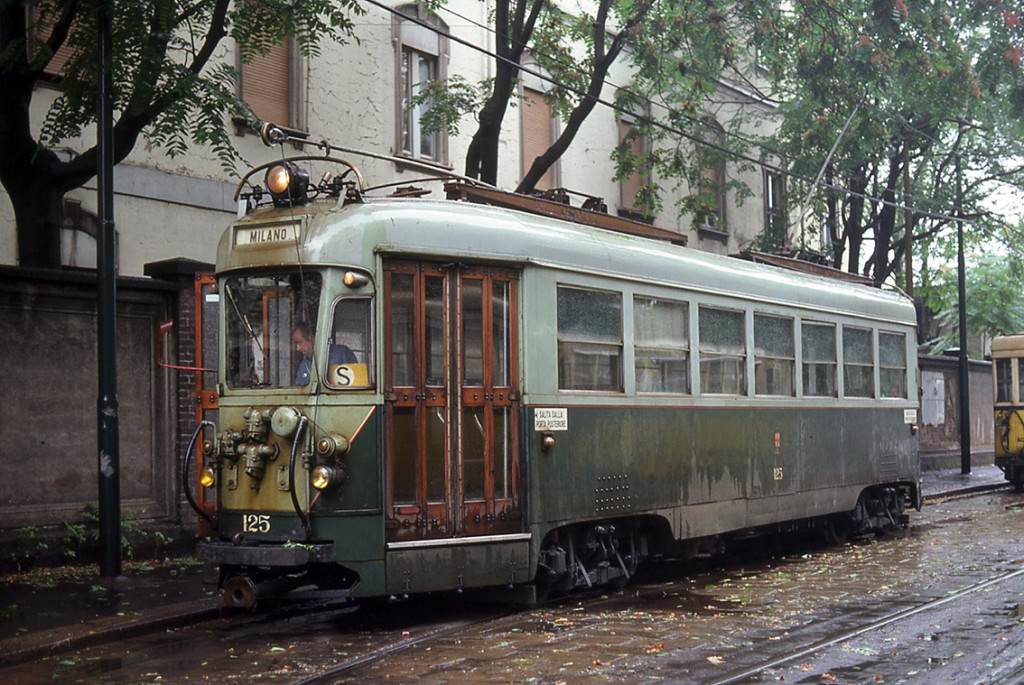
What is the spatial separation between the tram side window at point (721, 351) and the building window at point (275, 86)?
675 cm

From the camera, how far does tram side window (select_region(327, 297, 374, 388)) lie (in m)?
9.18

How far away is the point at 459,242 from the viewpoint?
31.6 ft

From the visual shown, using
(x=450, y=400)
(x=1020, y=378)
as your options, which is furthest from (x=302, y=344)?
(x=1020, y=378)

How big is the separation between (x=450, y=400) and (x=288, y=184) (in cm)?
199

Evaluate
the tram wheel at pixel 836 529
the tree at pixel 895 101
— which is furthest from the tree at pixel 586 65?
the tram wheel at pixel 836 529

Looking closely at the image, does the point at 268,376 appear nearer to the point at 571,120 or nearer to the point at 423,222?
the point at 423,222

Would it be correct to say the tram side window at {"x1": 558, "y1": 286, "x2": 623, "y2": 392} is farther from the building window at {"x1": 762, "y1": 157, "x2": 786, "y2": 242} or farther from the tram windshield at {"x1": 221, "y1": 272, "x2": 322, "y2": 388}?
the building window at {"x1": 762, "y1": 157, "x2": 786, "y2": 242}

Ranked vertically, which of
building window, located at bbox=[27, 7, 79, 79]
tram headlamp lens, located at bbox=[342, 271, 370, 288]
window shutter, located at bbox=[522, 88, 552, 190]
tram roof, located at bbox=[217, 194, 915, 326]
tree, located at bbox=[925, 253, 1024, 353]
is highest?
window shutter, located at bbox=[522, 88, 552, 190]

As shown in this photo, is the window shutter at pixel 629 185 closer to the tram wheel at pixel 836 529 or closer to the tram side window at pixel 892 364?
the tram side window at pixel 892 364

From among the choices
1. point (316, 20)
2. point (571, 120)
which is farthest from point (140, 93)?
point (571, 120)

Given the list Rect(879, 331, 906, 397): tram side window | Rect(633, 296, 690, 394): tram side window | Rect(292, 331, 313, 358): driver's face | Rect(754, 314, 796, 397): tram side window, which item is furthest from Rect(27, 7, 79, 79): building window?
Rect(879, 331, 906, 397): tram side window

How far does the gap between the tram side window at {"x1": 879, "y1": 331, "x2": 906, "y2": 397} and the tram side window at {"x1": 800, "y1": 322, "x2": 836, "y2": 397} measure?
154 centimetres

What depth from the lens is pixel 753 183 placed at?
28531mm

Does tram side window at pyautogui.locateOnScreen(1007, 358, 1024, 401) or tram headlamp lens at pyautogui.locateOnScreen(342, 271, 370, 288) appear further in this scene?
tram side window at pyautogui.locateOnScreen(1007, 358, 1024, 401)
